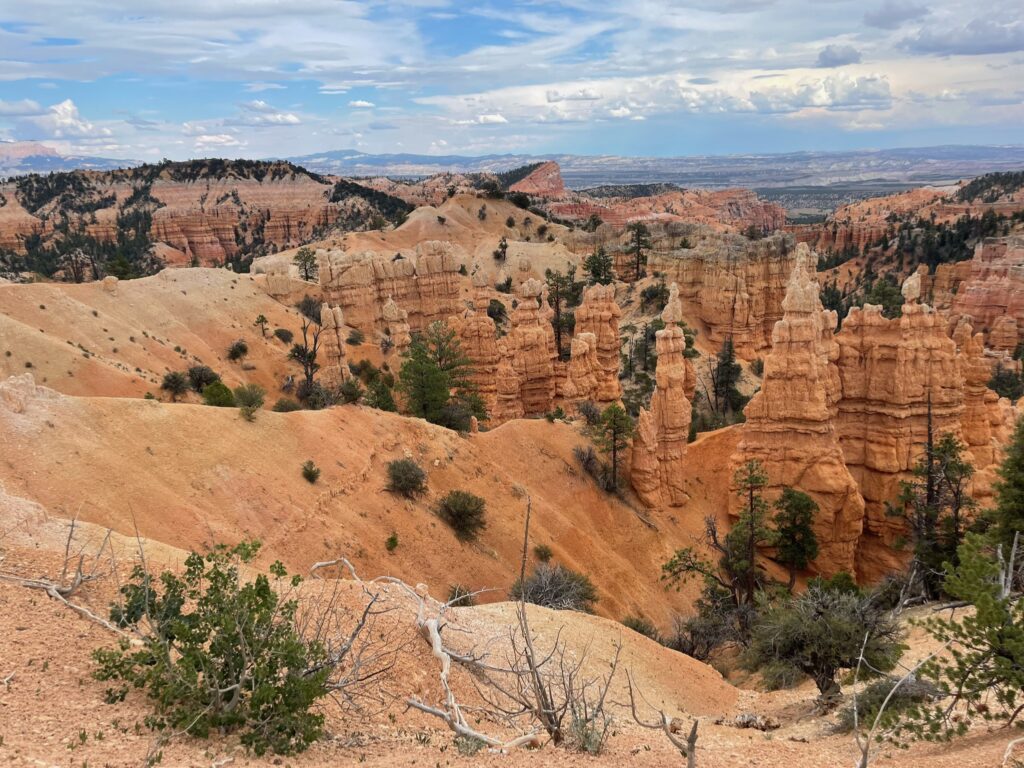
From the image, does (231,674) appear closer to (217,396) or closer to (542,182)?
(217,396)

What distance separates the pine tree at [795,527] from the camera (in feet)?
89.1

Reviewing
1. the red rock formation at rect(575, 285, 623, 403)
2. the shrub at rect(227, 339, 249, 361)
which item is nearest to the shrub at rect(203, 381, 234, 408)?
the shrub at rect(227, 339, 249, 361)

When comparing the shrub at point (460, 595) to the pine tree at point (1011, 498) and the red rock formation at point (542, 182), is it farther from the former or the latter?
the red rock formation at point (542, 182)

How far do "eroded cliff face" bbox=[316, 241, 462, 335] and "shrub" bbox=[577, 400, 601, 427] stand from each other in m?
26.6

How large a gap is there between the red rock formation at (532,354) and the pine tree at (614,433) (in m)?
8.16

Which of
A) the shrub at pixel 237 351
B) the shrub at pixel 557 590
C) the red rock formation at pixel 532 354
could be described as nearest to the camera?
the shrub at pixel 557 590

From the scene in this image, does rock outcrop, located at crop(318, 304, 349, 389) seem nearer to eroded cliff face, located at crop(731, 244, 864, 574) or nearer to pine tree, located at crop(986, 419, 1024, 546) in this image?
eroded cliff face, located at crop(731, 244, 864, 574)

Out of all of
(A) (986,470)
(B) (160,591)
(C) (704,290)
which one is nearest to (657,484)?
(A) (986,470)

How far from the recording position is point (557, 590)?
2123cm

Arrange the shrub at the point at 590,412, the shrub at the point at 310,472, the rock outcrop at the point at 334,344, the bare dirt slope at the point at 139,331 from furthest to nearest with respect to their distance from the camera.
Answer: the rock outcrop at the point at 334,344, the shrub at the point at 590,412, the bare dirt slope at the point at 139,331, the shrub at the point at 310,472

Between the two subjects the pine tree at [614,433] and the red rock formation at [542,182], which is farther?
the red rock formation at [542,182]

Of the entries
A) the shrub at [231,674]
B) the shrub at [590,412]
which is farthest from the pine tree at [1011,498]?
the shrub at [231,674]

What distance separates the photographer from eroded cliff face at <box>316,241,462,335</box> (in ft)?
186

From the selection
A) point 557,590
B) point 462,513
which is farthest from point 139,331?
point 557,590
